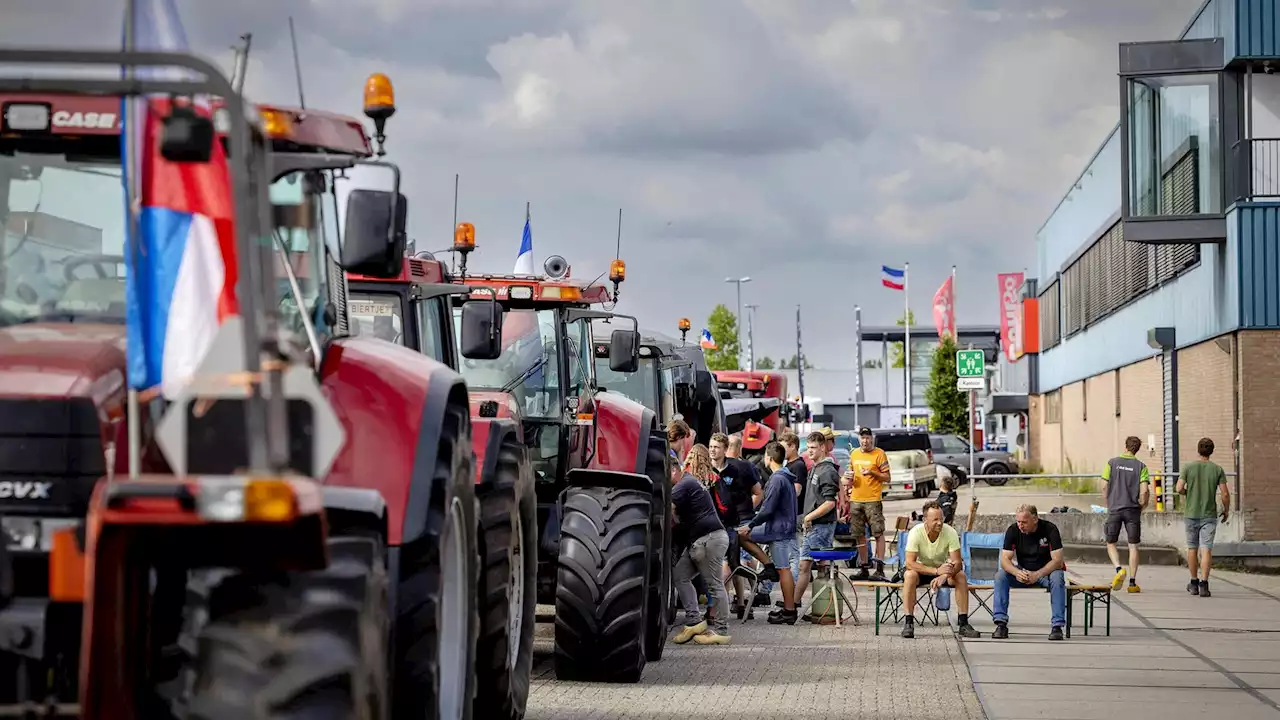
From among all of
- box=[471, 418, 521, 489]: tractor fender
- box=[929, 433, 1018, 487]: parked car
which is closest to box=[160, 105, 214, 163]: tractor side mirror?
box=[471, 418, 521, 489]: tractor fender

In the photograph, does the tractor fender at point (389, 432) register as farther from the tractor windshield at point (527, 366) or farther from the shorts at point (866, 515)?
the shorts at point (866, 515)

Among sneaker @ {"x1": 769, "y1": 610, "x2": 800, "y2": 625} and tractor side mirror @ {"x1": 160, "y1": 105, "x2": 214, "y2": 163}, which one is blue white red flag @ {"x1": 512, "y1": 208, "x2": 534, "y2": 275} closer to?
sneaker @ {"x1": 769, "y1": 610, "x2": 800, "y2": 625}

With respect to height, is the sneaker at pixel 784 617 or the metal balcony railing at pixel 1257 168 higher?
the metal balcony railing at pixel 1257 168

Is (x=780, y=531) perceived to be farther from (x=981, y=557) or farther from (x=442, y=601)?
(x=442, y=601)

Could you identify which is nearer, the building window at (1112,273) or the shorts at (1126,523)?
the shorts at (1126,523)

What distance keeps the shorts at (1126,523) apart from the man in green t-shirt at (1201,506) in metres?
0.69

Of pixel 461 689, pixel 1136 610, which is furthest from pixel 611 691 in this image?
pixel 1136 610

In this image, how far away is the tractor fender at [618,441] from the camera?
1303cm

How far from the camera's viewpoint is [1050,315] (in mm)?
59562

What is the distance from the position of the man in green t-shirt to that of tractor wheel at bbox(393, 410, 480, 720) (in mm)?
13885

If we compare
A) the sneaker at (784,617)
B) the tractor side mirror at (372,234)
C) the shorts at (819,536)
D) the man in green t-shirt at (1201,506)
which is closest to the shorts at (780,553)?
the sneaker at (784,617)

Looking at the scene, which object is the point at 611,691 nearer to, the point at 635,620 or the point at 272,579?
the point at 635,620

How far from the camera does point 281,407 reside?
14.9 feet

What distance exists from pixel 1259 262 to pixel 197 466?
23697 millimetres
